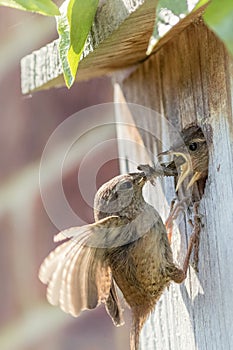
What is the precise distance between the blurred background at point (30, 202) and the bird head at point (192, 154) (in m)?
0.37

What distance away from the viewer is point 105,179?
1488mm

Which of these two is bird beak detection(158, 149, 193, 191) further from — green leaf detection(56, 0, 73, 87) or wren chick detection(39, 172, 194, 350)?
green leaf detection(56, 0, 73, 87)

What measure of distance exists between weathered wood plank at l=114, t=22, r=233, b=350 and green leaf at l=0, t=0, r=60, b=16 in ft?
0.72

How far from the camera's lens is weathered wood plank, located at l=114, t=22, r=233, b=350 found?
1056 millimetres

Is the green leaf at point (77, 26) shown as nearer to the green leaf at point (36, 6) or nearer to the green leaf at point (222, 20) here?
the green leaf at point (36, 6)

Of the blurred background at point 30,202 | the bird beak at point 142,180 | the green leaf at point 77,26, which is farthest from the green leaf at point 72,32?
the blurred background at point 30,202

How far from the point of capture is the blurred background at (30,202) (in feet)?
5.03

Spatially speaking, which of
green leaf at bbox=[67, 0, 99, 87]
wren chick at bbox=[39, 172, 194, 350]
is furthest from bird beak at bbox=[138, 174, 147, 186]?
green leaf at bbox=[67, 0, 99, 87]

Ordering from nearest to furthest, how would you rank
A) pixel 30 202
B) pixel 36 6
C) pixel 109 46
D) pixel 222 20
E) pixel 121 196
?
pixel 222 20
pixel 36 6
pixel 109 46
pixel 121 196
pixel 30 202

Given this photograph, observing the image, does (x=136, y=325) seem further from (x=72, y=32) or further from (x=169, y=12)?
(x=169, y=12)

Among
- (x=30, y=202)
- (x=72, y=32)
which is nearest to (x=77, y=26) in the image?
(x=72, y=32)

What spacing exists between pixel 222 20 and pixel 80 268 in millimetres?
451

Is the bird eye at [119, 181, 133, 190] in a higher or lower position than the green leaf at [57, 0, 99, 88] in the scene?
lower

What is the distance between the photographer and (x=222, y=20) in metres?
0.70
